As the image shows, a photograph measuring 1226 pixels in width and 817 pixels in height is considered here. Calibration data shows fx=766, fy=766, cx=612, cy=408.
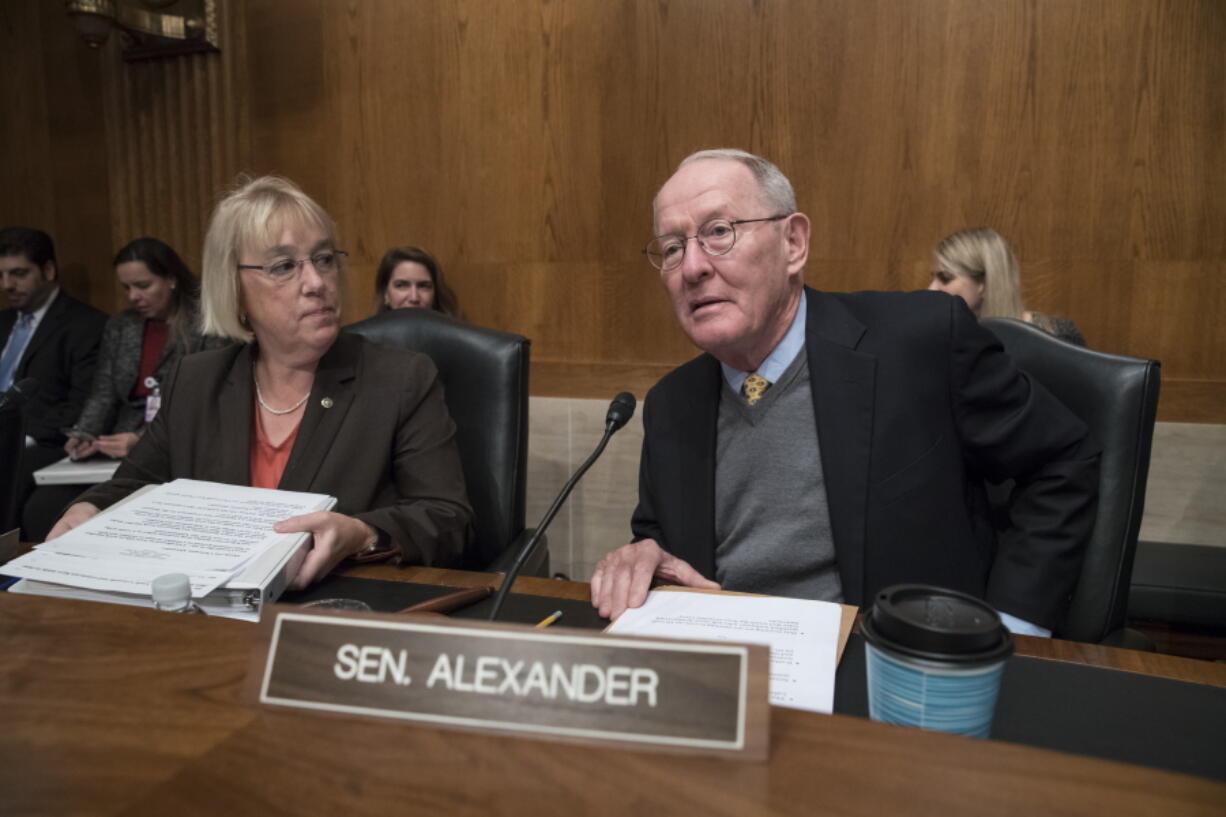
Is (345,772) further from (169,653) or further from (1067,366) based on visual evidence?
(1067,366)

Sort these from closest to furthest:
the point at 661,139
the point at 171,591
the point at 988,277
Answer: the point at 171,591, the point at 988,277, the point at 661,139

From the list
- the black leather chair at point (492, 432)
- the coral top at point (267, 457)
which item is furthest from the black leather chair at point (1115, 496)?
the coral top at point (267, 457)

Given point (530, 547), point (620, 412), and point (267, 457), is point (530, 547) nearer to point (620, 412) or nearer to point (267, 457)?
point (620, 412)

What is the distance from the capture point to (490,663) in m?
0.53

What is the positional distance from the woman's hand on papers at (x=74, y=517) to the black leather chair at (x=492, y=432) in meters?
0.76

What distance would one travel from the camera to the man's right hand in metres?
1.04

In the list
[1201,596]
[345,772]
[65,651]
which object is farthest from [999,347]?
[65,651]

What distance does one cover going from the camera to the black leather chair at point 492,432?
72.9 inches

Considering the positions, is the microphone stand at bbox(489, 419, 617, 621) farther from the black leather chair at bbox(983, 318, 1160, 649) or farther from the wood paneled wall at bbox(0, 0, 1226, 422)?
the wood paneled wall at bbox(0, 0, 1226, 422)

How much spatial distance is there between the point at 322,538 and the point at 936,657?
92 centimetres

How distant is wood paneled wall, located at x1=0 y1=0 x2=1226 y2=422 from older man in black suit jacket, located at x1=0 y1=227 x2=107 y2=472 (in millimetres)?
334

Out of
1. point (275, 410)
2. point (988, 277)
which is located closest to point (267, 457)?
point (275, 410)

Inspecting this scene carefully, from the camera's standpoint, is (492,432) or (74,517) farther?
(492,432)

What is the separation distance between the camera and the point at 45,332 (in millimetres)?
3934
